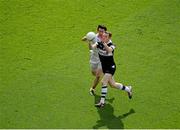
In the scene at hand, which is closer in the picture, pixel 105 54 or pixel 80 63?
pixel 105 54

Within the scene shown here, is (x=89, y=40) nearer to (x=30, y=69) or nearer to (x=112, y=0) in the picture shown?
(x=30, y=69)

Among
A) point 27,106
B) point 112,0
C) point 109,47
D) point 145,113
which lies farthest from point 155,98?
point 112,0

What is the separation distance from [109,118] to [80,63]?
2.25 metres

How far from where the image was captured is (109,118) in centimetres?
1041

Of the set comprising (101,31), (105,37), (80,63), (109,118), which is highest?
(101,31)

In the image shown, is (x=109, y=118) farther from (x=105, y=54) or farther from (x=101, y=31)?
(x=101, y=31)

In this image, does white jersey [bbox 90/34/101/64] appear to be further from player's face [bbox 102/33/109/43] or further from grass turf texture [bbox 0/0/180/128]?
grass turf texture [bbox 0/0/180/128]

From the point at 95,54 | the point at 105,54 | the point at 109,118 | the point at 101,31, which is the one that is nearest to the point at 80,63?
the point at 95,54

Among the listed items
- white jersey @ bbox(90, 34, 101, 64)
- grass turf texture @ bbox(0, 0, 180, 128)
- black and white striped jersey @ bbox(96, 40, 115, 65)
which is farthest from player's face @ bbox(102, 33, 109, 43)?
grass turf texture @ bbox(0, 0, 180, 128)

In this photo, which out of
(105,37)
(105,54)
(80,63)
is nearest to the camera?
(105,37)

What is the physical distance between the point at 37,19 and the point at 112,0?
8.11ft

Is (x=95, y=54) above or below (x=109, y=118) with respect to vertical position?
above

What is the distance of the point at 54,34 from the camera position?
521 inches

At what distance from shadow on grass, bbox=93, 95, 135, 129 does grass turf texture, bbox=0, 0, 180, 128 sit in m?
0.02
